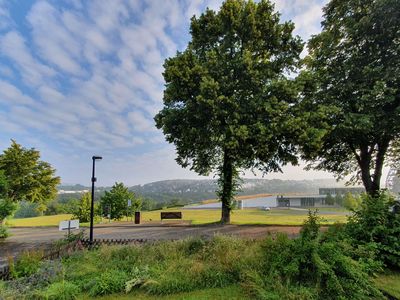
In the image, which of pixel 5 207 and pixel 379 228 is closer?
pixel 379 228

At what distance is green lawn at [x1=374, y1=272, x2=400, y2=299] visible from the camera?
6.24 meters

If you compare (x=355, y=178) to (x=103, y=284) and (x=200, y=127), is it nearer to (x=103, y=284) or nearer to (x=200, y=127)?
(x=200, y=127)

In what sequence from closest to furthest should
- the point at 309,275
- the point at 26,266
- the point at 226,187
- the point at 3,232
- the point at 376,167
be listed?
the point at 309,275
the point at 26,266
the point at 3,232
the point at 376,167
the point at 226,187

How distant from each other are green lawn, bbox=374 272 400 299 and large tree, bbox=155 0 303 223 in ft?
27.6

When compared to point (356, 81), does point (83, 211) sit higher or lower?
lower

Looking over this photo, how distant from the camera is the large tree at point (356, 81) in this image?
14273mm

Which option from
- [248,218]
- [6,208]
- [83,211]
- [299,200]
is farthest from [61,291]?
[299,200]

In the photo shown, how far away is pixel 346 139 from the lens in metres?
16.8

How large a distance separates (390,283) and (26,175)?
28615 mm

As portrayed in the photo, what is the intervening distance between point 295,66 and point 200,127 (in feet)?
27.5

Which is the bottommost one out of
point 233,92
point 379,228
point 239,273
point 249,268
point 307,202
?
point 307,202

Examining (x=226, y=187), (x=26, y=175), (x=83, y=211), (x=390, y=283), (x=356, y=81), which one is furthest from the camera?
(x=83, y=211)

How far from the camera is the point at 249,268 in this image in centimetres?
690

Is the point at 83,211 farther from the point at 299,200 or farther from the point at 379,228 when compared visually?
the point at 299,200
